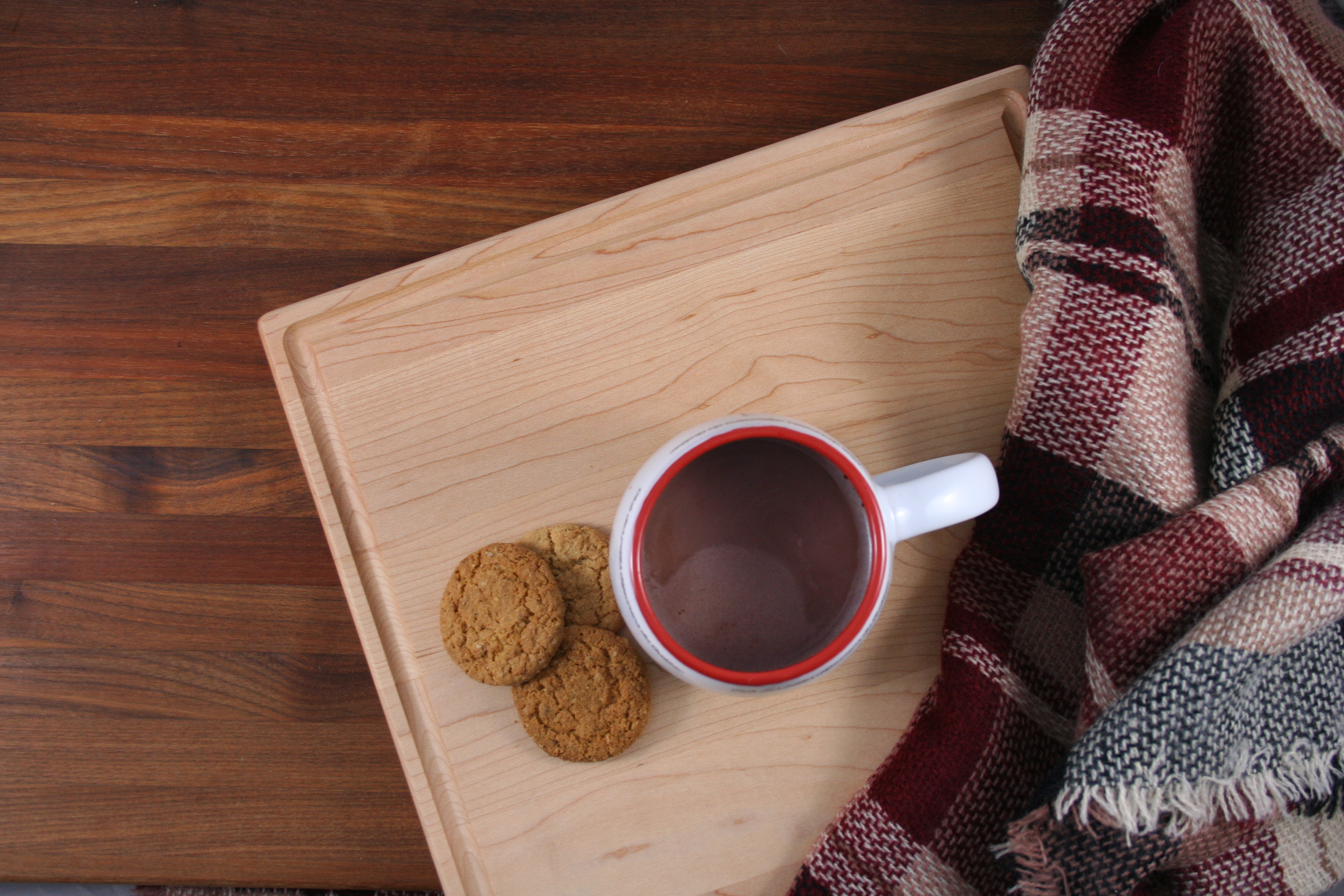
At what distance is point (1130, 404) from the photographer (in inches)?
21.1

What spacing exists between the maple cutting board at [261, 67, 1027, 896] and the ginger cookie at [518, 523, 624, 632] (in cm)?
2

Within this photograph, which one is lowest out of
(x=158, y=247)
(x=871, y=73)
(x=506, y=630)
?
(x=506, y=630)

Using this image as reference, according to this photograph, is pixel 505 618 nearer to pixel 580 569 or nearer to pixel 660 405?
pixel 580 569

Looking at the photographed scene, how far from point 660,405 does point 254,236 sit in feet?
1.49

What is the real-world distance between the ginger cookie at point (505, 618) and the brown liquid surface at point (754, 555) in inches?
3.7

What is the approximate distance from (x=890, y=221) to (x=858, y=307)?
6 cm

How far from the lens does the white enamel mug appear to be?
0.44 meters

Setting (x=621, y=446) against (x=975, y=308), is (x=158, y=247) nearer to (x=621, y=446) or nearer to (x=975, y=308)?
(x=621, y=446)

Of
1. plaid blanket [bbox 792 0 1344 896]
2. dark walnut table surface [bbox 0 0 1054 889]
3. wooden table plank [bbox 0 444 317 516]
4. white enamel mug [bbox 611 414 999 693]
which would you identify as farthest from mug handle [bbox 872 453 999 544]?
wooden table plank [bbox 0 444 317 516]

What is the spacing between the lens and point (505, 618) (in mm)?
522

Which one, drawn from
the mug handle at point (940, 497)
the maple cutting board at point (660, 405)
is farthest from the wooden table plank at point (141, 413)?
the mug handle at point (940, 497)

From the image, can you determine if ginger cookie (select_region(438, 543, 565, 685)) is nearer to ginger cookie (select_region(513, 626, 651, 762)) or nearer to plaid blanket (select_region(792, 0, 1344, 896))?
ginger cookie (select_region(513, 626, 651, 762))

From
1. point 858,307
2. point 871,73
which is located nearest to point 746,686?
point 858,307

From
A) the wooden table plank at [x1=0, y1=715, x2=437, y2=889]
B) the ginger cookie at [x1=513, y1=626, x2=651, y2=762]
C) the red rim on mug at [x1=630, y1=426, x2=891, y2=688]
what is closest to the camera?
the red rim on mug at [x1=630, y1=426, x2=891, y2=688]
